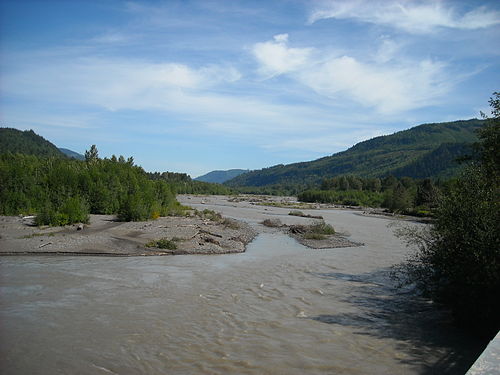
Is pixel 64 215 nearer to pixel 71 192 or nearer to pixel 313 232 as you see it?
pixel 71 192

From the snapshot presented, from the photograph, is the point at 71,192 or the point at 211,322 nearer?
the point at 211,322

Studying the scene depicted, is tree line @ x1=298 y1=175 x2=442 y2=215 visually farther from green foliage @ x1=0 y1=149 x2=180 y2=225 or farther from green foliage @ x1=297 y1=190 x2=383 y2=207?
green foliage @ x1=0 y1=149 x2=180 y2=225

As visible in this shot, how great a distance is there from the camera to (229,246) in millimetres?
27625

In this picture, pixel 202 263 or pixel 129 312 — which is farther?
pixel 202 263

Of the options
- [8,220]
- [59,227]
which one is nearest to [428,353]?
[59,227]

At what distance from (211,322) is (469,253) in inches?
327

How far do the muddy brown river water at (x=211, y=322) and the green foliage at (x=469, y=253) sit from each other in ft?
3.58

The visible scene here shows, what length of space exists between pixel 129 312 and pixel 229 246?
1498 cm

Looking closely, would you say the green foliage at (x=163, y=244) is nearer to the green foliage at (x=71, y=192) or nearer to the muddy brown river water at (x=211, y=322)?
the muddy brown river water at (x=211, y=322)

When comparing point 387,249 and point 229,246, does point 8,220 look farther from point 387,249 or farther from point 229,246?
point 387,249

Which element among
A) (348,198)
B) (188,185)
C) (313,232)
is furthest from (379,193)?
(313,232)

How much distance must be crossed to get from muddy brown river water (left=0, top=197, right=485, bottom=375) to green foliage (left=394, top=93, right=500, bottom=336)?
1.09 m

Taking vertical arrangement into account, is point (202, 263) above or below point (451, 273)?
below

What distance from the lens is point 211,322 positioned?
40.7 ft
